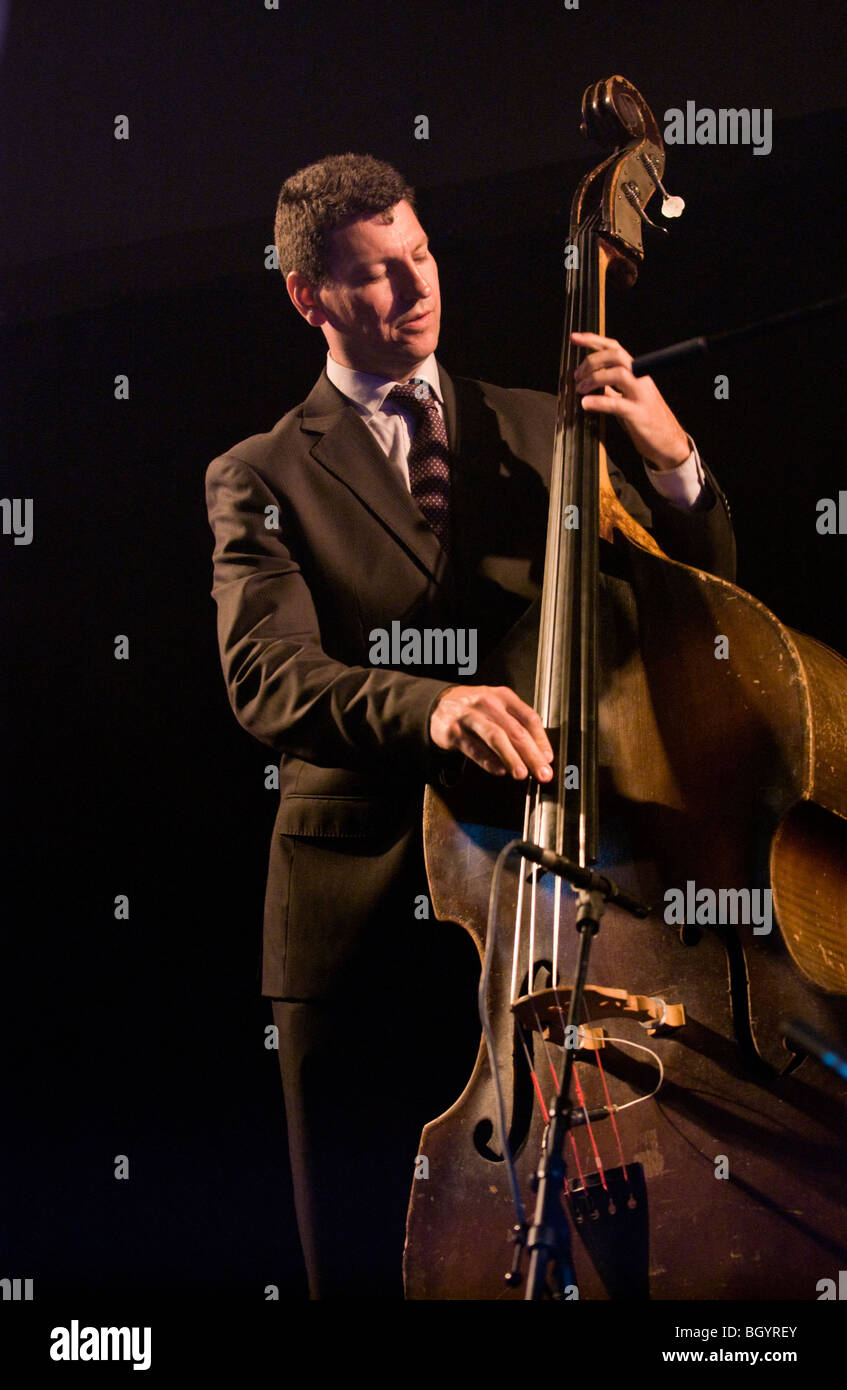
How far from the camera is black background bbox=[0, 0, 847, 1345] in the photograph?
2.15 m

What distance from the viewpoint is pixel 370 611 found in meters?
2.02

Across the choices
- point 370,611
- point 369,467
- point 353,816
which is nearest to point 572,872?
point 353,816

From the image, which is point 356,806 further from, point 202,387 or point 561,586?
point 202,387

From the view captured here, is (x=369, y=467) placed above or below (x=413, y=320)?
below

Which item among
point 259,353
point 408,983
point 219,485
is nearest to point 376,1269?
point 408,983

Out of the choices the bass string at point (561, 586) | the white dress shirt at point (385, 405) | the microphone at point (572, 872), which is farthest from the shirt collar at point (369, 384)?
the microphone at point (572, 872)

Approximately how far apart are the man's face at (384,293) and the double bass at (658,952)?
554 millimetres

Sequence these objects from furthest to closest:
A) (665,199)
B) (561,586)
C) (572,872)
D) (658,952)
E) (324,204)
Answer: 1. (324,204)
2. (665,199)
3. (561,586)
4. (658,952)
5. (572,872)

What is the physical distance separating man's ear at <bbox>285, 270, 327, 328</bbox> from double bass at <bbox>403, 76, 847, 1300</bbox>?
72cm

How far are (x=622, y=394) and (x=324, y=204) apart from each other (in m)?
0.68

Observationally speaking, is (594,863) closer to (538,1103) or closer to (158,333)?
(538,1103)

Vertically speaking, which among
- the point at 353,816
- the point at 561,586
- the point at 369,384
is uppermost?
the point at 369,384

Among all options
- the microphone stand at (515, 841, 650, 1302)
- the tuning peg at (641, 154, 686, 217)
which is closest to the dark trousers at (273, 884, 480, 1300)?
the microphone stand at (515, 841, 650, 1302)

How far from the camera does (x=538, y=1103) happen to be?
1.53 metres
